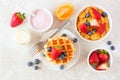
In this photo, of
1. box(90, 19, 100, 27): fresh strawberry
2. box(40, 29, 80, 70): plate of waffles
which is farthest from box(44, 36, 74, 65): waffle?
box(90, 19, 100, 27): fresh strawberry

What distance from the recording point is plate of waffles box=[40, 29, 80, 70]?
1283 millimetres

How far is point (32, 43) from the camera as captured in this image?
1358mm

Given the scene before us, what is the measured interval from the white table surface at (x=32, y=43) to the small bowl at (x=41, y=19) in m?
0.03

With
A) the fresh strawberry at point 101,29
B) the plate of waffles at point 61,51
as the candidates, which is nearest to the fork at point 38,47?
the plate of waffles at point 61,51

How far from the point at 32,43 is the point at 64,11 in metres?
0.18

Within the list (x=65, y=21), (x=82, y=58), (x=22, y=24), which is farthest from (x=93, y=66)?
(x=22, y=24)

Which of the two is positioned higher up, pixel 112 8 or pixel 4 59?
pixel 112 8

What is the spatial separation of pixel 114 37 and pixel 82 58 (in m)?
0.15

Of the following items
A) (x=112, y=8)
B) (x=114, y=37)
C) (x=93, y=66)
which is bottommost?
(x=93, y=66)

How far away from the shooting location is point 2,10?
1367 millimetres

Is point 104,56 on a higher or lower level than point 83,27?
lower

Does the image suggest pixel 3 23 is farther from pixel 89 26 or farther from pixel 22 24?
pixel 89 26

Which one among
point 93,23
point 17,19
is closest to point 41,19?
point 17,19

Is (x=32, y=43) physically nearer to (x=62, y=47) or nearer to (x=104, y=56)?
(x=62, y=47)
